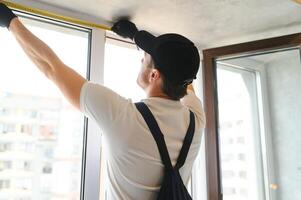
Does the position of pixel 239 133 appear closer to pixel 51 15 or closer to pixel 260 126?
pixel 260 126

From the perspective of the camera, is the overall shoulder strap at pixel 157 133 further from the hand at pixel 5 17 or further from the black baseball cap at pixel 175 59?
the hand at pixel 5 17

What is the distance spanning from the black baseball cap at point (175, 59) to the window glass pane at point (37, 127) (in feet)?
2.00

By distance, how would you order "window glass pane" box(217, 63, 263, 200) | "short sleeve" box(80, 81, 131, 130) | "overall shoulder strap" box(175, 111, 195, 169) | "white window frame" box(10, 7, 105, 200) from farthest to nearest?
"window glass pane" box(217, 63, 263, 200) < "white window frame" box(10, 7, 105, 200) < "overall shoulder strap" box(175, 111, 195, 169) < "short sleeve" box(80, 81, 131, 130)

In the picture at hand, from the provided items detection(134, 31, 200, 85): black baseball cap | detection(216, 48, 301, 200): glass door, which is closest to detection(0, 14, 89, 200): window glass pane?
detection(134, 31, 200, 85): black baseball cap

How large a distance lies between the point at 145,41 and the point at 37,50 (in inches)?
18.6

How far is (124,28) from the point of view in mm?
1549

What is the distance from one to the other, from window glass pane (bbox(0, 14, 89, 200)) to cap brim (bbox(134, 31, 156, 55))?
0.38 meters

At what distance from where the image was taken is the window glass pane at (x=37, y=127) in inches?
53.7

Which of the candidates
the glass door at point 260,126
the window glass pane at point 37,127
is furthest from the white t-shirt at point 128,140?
the glass door at point 260,126

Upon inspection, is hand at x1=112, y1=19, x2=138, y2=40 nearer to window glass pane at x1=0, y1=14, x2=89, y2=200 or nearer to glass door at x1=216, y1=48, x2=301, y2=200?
window glass pane at x1=0, y1=14, x2=89, y2=200

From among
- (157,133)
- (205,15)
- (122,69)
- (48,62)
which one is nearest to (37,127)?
(48,62)

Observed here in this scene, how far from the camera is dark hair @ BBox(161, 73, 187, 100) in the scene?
111 centimetres

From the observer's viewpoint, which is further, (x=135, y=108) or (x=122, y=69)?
(x=122, y=69)

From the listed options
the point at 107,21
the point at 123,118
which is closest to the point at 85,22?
the point at 107,21
